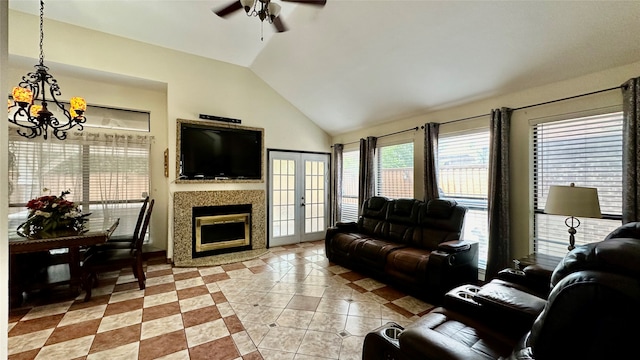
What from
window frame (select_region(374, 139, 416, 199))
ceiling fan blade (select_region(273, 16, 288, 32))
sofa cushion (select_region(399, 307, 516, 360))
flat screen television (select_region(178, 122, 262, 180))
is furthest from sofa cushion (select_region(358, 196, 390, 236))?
ceiling fan blade (select_region(273, 16, 288, 32))

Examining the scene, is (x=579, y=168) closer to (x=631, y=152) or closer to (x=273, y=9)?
(x=631, y=152)

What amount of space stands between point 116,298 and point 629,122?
593cm

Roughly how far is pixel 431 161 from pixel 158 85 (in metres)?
4.94

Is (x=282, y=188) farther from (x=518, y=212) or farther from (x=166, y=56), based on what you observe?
(x=518, y=212)

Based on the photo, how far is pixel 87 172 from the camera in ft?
14.0

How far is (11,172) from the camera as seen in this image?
12.3 ft

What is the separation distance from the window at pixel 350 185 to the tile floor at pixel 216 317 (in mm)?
2272

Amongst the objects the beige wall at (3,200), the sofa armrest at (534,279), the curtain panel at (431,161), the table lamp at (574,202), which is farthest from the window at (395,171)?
the beige wall at (3,200)

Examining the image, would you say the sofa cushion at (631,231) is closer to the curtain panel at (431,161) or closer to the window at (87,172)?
the curtain panel at (431,161)

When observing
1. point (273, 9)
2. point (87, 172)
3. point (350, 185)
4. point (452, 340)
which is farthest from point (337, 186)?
point (452, 340)

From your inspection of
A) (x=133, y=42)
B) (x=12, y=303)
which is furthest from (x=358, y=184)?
(x=12, y=303)

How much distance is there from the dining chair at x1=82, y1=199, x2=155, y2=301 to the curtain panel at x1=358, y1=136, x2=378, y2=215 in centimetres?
384

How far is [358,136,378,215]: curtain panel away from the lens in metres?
5.25

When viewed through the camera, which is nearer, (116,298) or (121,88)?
(116,298)
